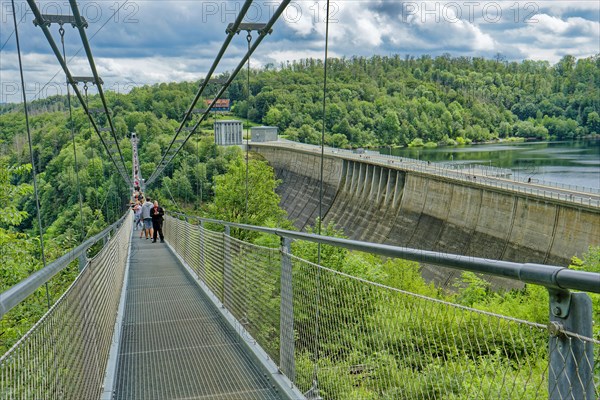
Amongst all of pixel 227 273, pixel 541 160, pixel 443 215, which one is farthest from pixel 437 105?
pixel 227 273

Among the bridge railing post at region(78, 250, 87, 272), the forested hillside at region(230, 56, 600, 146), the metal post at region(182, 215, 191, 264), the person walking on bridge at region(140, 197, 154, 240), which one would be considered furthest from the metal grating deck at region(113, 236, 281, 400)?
the forested hillside at region(230, 56, 600, 146)

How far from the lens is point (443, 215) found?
93.4 feet

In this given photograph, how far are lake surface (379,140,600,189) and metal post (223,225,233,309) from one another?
103 ft

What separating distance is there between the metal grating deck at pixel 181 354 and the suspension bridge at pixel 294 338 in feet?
0.04

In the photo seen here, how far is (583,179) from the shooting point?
38.2 metres

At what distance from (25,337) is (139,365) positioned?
221 centimetres

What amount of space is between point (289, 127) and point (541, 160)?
3361 cm

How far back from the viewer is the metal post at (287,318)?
2936 millimetres

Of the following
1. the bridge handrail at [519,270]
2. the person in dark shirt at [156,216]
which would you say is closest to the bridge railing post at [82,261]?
the bridge handrail at [519,270]

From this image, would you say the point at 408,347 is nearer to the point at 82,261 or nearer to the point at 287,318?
the point at 287,318

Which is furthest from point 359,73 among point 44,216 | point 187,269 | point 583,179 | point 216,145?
point 187,269

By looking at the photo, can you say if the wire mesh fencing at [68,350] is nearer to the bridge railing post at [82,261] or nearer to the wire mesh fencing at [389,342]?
the bridge railing post at [82,261]

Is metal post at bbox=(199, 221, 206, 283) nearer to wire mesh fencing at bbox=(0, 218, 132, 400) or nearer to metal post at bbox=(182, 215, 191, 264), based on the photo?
metal post at bbox=(182, 215, 191, 264)

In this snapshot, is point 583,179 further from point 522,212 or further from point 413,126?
point 413,126
